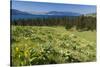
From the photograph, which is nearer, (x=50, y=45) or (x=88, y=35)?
(x=50, y=45)

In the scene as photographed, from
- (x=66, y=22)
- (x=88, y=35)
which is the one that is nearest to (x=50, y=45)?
(x=66, y=22)

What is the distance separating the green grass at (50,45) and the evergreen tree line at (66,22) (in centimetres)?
4

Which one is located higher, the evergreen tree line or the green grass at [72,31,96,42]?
the evergreen tree line

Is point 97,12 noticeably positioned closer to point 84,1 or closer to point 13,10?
point 84,1

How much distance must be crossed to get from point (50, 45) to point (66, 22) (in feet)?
1.10

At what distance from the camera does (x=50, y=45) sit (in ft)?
7.30

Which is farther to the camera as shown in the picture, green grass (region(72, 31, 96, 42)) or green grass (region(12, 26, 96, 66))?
green grass (region(72, 31, 96, 42))

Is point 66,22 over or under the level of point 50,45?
over

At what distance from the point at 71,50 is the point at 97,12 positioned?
0.58 metres

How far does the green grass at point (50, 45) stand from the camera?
6.93ft

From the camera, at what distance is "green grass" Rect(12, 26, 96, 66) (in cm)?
211

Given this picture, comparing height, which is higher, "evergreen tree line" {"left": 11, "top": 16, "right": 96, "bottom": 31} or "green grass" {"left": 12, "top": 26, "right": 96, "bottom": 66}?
"evergreen tree line" {"left": 11, "top": 16, "right": 96, "bottom": 31}

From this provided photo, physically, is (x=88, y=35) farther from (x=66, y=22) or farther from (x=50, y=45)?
(x=50, y=45)

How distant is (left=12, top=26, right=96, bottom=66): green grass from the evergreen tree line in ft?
0.15
